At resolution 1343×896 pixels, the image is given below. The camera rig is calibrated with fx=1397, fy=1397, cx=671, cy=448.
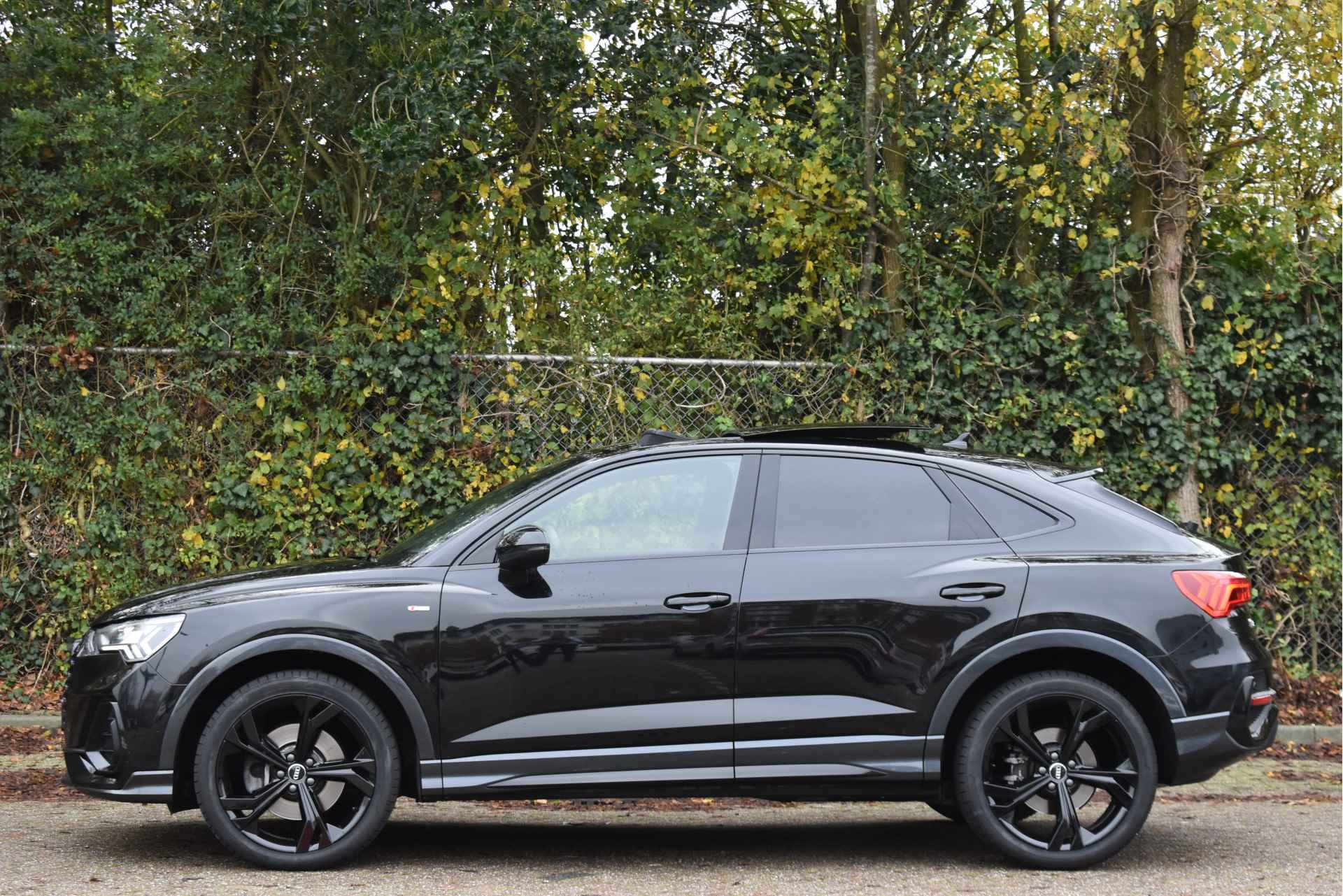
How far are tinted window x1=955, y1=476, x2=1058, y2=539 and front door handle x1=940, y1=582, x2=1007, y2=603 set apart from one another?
0.25 metres

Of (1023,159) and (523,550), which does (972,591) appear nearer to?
(523,550)

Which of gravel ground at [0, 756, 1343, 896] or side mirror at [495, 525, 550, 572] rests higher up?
side mirror at [495, 525, 550, 572]

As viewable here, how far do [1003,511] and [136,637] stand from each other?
3.49 meters

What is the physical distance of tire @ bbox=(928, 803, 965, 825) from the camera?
614 centimetres

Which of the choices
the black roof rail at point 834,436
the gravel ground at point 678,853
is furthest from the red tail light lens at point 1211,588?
the black roof rail at point 834,436

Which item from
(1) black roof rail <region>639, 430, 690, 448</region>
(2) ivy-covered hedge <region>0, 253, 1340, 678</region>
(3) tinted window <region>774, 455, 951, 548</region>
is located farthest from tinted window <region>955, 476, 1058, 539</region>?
(2) ivy-covered hedge <region>0, 253, 1340, 678</region>

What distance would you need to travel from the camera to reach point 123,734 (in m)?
5.30

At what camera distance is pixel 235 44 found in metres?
9.46

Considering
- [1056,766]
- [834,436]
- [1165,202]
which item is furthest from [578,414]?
[1056,766]

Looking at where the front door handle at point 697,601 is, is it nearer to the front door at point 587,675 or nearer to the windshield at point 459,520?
the front door at point 587,675

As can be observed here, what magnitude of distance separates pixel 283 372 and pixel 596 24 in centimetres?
308

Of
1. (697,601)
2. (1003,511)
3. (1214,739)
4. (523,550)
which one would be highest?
(1003,511)

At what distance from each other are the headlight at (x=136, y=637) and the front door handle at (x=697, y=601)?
6.21ft

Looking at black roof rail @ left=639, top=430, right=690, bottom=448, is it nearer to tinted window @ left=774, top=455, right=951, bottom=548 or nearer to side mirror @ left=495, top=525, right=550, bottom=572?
tinted window @ left=774, top=455, right=951, bottom=548
